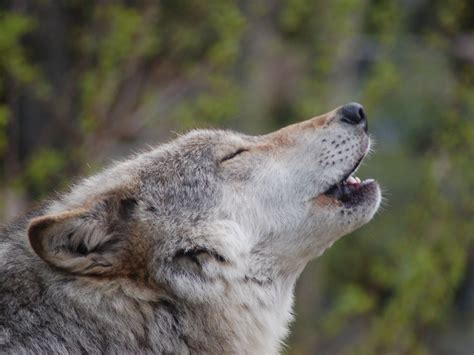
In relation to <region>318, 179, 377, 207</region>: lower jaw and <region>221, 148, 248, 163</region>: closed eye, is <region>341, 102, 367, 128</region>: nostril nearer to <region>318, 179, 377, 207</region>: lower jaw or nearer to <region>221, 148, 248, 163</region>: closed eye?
<region>318, 179, 377, 207</region>: lower jaw

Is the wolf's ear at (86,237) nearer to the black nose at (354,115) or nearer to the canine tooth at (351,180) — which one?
the canine tooth at (351,180)

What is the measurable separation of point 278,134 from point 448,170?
12.0 ft

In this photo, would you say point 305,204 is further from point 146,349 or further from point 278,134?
point 146,349

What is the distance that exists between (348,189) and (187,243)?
0.91 m

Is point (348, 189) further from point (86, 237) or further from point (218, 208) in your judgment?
point (86, 237)

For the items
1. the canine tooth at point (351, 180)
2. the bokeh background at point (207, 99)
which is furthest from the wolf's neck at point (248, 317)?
the bokeh background at point (207, 99)

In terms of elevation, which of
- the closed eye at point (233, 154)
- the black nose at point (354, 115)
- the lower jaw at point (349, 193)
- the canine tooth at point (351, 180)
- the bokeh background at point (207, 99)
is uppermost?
the black nose at point (354, 115)

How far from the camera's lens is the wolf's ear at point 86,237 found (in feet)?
11.9

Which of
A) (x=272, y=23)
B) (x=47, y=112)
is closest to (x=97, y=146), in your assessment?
(x=47, y=112)

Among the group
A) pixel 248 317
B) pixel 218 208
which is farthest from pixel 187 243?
pixel 248 317

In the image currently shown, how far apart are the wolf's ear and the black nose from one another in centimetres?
124

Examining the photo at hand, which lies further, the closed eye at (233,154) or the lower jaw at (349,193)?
the closed eye at (233,154)

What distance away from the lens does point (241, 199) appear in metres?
4.29

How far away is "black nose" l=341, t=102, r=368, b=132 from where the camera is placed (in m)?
4.45
